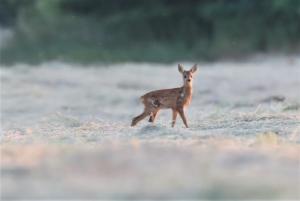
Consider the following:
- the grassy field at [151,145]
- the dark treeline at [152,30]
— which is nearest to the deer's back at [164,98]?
the grassy field at [151,145]

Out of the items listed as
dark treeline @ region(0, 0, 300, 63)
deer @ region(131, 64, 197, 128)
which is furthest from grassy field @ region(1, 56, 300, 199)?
dark treeline @ region(0, 0, 300, 63)

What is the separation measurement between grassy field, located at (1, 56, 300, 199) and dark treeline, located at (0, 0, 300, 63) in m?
11.3

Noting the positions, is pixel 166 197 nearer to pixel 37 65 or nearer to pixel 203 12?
pixel 37 65

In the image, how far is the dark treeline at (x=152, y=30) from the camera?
141 feet

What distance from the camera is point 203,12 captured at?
152 ft

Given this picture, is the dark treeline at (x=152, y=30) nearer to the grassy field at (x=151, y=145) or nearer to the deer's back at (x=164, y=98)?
the grassy field at (x=151, y=145)

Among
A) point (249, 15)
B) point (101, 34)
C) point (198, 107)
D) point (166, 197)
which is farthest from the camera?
point (101, 34)

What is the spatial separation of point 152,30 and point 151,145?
34400 mm

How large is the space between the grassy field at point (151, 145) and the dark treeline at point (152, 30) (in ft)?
36.9

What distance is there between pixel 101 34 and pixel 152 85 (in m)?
16.0

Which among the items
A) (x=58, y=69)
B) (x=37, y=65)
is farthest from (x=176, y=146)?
(x=37, y=65)

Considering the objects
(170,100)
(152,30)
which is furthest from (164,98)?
(152,30)

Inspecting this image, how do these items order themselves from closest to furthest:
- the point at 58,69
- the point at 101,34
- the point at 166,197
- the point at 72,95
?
the point at 166,197, the point at 72,95, the point at 58,69, the point at 101,34

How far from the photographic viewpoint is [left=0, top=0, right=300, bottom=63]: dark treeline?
1698 inches
